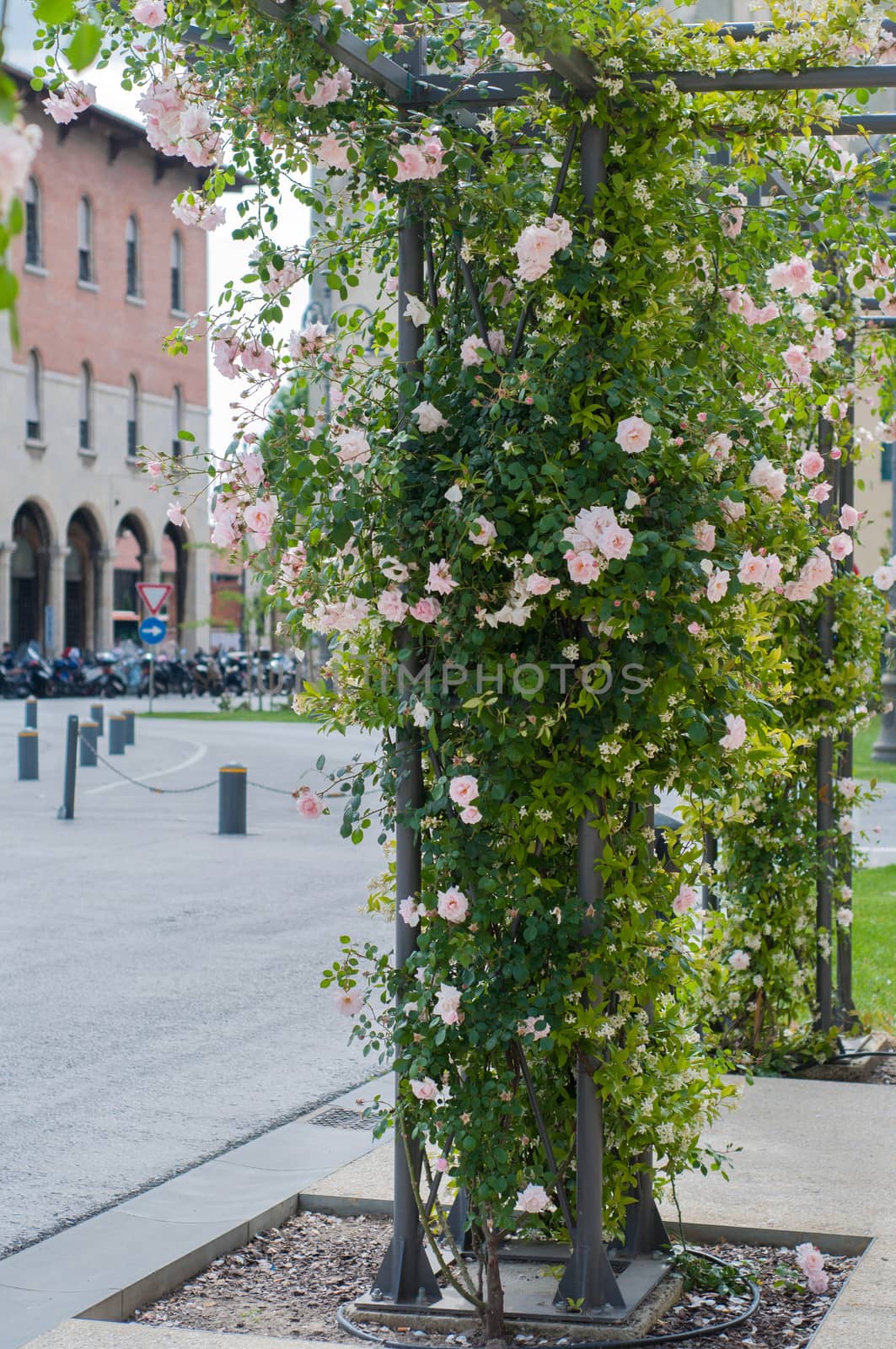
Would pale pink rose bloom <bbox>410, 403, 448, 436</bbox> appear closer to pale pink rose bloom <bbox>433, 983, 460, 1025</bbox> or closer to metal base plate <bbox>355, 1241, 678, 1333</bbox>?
pale pink rose bloom <bbox>433, 983, 460, 1025</bbox>

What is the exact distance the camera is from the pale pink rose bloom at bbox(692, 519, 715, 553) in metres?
3.79

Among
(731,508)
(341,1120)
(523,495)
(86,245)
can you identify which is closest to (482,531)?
(523,495)

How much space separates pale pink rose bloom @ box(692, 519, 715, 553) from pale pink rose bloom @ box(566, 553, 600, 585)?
30 centimetres

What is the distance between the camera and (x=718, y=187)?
4.13 m

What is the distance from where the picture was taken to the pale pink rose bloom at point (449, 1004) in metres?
3.80

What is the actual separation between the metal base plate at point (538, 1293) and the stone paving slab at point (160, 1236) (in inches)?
24.8

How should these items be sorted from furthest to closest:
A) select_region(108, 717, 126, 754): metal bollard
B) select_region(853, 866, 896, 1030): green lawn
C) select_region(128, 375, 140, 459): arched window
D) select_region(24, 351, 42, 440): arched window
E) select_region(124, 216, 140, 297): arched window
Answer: select_region(128, 375, 140, 459): arched window → select_region(124, 216, 140, 297): arched window → select_region(24, 351, 42, 440): arched window → select_region(108, 717, 126, 754): metal bollard → select_region(853, 866, 896, 1030): green lawn

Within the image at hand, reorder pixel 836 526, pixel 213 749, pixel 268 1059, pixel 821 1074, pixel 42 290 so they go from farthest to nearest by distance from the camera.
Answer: pixel 42 290, pixel 213 749, pixel 268 1059, pixel 821 1074, pixel 836 526

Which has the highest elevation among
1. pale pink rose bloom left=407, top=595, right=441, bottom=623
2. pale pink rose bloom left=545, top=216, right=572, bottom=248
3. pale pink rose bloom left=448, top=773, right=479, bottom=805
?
pale pink rose bloom left=545, top=216, right=572, bottom=248

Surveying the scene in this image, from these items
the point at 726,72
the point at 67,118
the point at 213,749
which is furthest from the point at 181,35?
the point at 213,749

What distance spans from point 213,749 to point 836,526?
67.8 feet

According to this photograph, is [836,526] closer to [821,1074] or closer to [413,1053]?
[821,1074]

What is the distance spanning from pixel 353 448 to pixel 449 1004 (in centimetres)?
134

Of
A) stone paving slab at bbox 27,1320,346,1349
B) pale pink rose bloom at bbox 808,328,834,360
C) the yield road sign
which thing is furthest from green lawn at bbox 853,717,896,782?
stone paving slab at bbox 27,1320,346,1349
